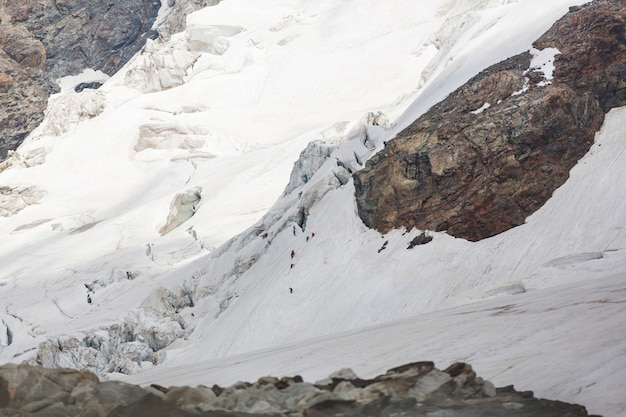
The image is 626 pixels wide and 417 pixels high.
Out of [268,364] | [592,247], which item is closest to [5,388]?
[268,364]

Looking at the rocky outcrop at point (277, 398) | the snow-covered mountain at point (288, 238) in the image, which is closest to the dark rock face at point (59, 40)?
the snow-covered mountain at point (288, 238)

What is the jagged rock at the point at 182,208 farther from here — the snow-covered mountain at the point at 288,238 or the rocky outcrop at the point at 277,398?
the rocky outcrop at the point at 277,398

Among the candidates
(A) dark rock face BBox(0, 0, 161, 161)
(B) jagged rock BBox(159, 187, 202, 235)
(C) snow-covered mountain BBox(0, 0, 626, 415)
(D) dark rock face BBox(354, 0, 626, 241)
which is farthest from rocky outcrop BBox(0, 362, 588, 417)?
(A) dark rock face BBox(0, 0, 161, 161)

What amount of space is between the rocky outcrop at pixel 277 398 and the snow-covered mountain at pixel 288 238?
798mm

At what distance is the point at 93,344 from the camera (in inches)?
1356

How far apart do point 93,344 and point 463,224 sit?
19.1 metres

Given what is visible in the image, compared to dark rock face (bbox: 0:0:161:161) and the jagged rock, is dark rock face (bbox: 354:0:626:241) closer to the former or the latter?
the jagged rock

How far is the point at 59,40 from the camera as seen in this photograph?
148625mm

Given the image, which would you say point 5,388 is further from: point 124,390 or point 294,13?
point 294,13

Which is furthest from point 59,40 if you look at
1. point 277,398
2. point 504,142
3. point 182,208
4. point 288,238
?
point 277,398

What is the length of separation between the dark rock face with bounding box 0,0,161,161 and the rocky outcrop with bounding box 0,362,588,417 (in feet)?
407

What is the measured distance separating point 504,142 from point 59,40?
458 ft

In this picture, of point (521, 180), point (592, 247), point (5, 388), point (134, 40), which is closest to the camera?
point (5, 388)

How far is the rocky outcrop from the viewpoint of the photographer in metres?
9.10
